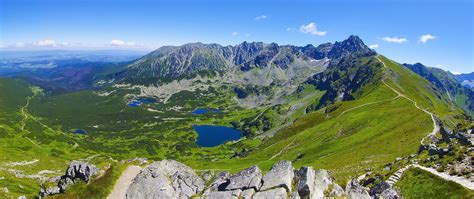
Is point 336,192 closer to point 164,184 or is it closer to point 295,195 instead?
point 295,195

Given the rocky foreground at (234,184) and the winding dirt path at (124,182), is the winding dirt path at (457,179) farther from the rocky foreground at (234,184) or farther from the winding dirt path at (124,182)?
the winding dirt path at (124,182)

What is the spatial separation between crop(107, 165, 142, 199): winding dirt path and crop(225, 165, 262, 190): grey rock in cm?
1888

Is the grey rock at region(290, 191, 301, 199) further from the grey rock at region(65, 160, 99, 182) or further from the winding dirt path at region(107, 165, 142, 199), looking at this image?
the grey rock at region(65, 160, 99, 182)

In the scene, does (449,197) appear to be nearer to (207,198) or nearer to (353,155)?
(207,198)

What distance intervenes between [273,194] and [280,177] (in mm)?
3767

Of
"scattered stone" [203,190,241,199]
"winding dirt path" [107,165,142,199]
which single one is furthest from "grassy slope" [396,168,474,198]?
"winding dirt path" [107,165,142,199]

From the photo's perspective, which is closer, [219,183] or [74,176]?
[219,183]

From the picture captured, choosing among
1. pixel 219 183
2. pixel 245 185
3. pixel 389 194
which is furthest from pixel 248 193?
pixel 389 194

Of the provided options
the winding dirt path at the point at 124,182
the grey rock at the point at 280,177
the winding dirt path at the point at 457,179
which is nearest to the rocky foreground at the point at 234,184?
the grey rock at the point at 280,177

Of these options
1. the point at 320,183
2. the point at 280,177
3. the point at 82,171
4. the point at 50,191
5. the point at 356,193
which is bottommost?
the point at 50,191

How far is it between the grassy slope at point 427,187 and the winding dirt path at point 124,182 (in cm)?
4797

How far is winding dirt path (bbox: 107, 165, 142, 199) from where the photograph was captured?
60.4 metres

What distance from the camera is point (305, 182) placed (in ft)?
166

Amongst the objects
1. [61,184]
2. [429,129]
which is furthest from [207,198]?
[429,129]
